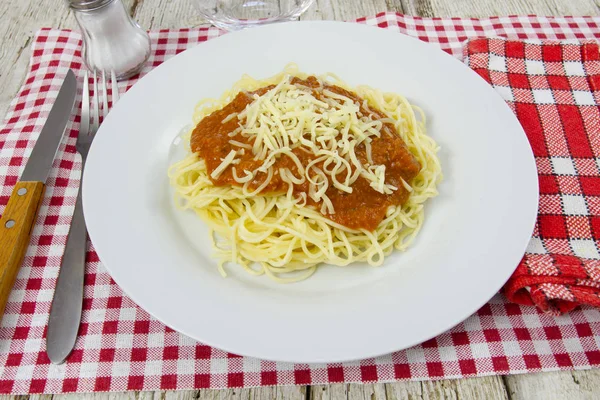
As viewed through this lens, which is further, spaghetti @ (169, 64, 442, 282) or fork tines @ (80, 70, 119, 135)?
fork tines @ (80, 70, 119, 135)

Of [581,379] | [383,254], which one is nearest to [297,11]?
[383,254]

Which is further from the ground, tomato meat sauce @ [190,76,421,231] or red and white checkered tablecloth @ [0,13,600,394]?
tomato meat sauce @ [190,76,421,231]

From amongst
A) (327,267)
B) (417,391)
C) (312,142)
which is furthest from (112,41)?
(417,391)

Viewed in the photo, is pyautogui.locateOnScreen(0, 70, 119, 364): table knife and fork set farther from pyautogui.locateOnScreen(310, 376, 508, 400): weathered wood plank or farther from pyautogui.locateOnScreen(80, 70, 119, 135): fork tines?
pyautogui.locateOnScreen(310, 376, 508, 400): weathered wood plank

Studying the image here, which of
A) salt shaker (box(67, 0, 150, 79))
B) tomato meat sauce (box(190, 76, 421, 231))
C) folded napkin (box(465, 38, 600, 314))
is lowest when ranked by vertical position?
folded napkin (box(465, 38, 600, 314))

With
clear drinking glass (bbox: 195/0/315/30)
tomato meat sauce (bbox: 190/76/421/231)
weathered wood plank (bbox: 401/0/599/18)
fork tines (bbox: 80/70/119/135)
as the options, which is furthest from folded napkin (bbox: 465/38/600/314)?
fork tines (bbox: 80/70/119/135)

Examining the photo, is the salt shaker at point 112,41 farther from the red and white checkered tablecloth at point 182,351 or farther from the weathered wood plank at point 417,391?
the weathered wood plank at point 417,391

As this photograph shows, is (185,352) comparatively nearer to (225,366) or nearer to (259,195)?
(225,366)
